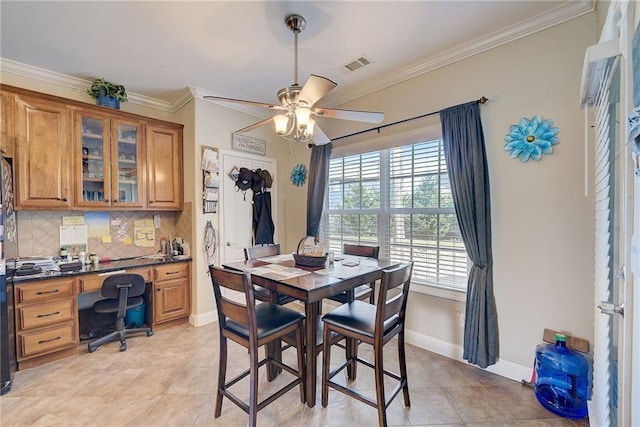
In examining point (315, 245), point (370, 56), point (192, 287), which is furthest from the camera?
point (192, 287)

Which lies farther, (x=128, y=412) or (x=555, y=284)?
(x=555, y=284)

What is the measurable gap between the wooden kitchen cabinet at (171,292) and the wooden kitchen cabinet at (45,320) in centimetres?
69

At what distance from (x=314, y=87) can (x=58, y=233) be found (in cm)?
314

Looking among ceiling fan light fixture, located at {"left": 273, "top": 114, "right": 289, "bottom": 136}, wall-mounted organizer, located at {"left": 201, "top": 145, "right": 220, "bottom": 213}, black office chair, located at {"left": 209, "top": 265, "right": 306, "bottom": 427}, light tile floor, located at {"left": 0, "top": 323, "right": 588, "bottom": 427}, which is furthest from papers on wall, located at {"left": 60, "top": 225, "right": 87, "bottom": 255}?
ceiling fan light fixture, located at {"left": 273, "top": 114, "right": 289, "bottom": 136}

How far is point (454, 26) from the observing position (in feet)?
7.06

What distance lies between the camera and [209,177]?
3.30 metres

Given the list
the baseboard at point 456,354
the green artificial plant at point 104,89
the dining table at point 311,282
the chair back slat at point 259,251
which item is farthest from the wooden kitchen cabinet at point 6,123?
the baseboard at point 456,354

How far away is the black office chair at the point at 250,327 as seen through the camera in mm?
1561

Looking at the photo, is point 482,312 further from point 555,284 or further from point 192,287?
Result: point 192,287

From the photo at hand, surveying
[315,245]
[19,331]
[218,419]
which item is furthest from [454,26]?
[19,331]

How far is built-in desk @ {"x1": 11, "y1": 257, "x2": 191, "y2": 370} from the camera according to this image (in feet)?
7.60

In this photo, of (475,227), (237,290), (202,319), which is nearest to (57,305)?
(202,319)

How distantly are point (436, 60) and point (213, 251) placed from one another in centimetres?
317

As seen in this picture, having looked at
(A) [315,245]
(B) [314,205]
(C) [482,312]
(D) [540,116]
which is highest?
(D) [540,116]
